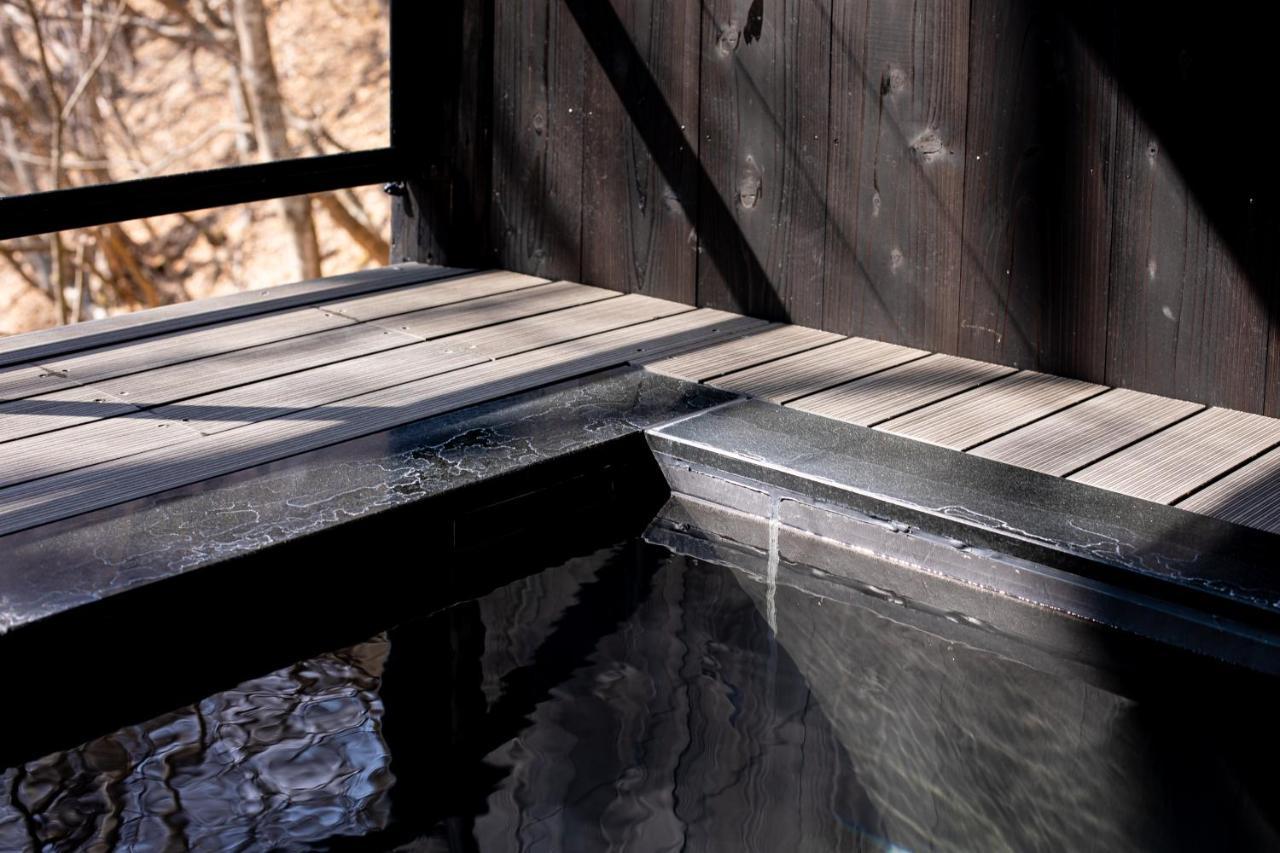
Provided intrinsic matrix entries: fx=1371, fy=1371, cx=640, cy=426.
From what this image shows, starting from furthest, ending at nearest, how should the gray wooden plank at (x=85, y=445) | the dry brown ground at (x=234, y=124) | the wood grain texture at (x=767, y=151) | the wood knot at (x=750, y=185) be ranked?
the dry brown ground at (x=234, y=124) → the wood knot at (x=750, y=185) → the wood grain texture at (x=767, y=151) → the gray wooden plank at (x=85, y=445)

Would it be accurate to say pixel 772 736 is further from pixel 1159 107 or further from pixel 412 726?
pixel 1159 107

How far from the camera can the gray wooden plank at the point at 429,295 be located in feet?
9.87

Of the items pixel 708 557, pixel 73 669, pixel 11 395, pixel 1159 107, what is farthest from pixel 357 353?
pixel 1159 107

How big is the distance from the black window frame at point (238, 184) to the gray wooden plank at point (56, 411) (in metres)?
0.38

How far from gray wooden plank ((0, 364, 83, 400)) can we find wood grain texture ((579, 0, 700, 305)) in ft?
3.99

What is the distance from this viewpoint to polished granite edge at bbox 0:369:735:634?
174cm

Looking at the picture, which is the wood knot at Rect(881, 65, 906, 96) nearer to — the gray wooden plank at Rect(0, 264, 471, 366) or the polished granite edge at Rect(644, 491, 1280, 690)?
the polished granite edge at Rect(644, 491, 1280, 690)

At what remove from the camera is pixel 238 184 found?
2967 millimetres

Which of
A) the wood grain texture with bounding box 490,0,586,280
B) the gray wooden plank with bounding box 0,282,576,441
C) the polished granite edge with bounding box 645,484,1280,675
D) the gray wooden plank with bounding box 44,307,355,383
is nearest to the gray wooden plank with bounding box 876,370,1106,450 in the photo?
the polished granite edge with bounding box 645,484,1280,675

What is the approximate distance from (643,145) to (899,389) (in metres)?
0.88

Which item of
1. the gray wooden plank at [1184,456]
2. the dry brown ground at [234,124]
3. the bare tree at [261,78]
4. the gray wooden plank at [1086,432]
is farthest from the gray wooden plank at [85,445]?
the dry brown ground at [234,124]

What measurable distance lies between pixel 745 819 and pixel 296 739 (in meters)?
0.61

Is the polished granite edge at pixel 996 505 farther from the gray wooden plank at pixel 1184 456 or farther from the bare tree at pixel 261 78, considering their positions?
the bare tree at pixel 261 78

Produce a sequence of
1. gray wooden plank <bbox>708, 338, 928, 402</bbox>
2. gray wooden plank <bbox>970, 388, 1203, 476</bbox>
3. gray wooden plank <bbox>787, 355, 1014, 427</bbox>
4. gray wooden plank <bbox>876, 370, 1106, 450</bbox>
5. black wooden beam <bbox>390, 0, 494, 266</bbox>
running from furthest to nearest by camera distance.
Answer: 1. black wooden beam <bbox>390, 0, 494, 266</bbox>
2. gray wooden plank <bbox>708, 338, 928, 402</bbox>
3. gray wooden plank <bbox>787, 355, 1014, 427</bbox>
4. gray wooden plank <bbox>876, 370, 1106, 450</bbox>
5. gray wooden plank <bbox>970, 388, 1203, 476</bbox>
